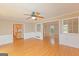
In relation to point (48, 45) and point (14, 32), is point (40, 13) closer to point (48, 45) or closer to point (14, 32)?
point (48, 45)

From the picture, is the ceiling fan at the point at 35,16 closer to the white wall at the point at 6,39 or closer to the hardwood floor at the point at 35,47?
the hardwood floor at the point at 35,47

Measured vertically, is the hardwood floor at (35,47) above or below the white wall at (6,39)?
below

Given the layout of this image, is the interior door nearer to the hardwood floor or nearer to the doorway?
the hardwood floor

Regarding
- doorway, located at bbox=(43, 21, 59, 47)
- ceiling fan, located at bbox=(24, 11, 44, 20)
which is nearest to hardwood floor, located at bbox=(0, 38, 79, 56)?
doorway, located at bbox=(43, 21, 59, 47)

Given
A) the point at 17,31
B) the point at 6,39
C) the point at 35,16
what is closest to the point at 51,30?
the point at 35,16

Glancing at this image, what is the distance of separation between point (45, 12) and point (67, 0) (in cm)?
100

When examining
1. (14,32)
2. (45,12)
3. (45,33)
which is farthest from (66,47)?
(14,32)

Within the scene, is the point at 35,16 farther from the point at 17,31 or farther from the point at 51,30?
the point at 17,31

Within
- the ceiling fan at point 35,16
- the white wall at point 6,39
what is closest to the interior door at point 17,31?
the white wall at point 6,39

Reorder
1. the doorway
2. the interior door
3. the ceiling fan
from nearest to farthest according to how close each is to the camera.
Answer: the ceiling fan
the doorway
the interior door

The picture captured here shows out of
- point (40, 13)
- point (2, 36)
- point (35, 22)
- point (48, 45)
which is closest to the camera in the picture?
point (40, 13)

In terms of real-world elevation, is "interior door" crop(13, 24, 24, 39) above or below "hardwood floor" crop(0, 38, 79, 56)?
above

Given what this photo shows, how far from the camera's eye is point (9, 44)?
2459 millimetres

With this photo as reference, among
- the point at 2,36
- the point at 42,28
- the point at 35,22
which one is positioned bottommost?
the point at 2,36
